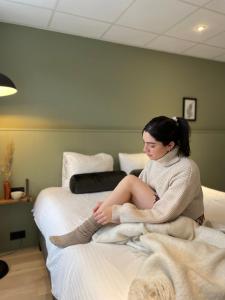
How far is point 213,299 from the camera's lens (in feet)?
2.68

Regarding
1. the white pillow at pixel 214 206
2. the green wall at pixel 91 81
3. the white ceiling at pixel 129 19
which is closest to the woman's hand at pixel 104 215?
the white pillow at pixel 214 206

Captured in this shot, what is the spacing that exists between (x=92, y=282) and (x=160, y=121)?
3.03 ft

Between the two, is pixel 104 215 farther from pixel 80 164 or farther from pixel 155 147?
pixel 80 164

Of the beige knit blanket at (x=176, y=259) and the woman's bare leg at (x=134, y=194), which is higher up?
the woman's bare leg at (x=134, y=194)

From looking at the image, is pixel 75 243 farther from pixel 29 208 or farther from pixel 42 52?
pixel 42 52

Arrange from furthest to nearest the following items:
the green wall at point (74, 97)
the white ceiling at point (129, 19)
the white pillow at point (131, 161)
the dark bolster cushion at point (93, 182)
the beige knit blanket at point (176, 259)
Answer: the white pillow at point (131, 161) < the green wall at point (74, 97) < the dark bolster cushion at point (93, 182) < the white ceiling at point (129, 19) < the beige knit blanket at point (176, 259)

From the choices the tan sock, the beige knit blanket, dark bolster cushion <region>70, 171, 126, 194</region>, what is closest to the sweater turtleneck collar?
the beige knit blanket

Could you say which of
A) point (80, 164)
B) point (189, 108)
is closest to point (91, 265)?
point (80, 164)

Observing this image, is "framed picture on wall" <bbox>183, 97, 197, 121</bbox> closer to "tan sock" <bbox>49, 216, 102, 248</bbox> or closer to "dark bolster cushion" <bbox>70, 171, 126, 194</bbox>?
"dark bolster cushion" <bbox>70, 171, 126, 194</bbox>

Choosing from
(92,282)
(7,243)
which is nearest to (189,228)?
(92,282)

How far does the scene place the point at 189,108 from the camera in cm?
342

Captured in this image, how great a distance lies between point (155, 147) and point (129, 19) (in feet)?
5.06

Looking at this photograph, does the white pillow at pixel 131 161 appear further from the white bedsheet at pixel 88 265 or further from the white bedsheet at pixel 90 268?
the white bedsheet at pixel 90 268

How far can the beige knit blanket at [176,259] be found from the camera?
81 centimetres
